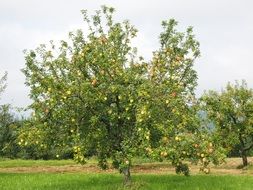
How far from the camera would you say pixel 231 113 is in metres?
45.0

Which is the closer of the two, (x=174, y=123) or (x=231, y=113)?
(x=174, y=123)

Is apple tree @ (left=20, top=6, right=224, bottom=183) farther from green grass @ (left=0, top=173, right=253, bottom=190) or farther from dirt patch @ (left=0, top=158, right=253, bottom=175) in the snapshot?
dirt patch @ (left=0, top=158, right=253, bottom=175)

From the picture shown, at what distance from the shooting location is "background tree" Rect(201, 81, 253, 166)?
1761 inches

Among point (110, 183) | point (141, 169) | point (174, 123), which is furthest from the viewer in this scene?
point (141, 169)

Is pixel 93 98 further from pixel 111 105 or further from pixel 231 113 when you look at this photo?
pixel 231 113

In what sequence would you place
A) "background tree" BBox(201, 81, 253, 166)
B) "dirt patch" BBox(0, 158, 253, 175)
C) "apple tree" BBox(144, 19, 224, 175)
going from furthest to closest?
"background tree" BBox(201, 81, 253, 166) → "dirt patch" BBox(0, 158, 253, 175) → "apple tree" BBox(144, 19, 224, 175)

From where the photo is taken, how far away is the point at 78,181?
30.5 m

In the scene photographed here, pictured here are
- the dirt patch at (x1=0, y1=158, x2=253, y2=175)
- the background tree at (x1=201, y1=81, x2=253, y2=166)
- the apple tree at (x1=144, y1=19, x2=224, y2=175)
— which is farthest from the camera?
the background tree at (x1=201, y1=81, x2=253, y2=166)

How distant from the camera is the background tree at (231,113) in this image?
44719 mm

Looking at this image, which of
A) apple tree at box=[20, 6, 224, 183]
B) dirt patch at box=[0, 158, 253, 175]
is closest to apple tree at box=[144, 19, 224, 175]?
apple tree at box=[20, 6, 224, 183]

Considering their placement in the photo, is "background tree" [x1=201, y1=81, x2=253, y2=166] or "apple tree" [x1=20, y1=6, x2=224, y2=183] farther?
"background tree" [x1=201, y1=81, x2=253, y2=166]

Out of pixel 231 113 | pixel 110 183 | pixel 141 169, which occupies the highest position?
pixel 231 113

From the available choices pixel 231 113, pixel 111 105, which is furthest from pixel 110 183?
pixel 231 113

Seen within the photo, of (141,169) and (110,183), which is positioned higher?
(141,169)
